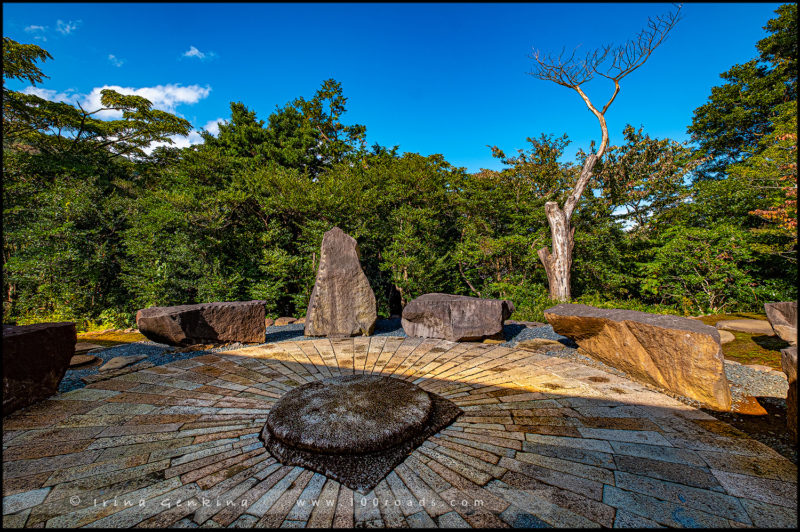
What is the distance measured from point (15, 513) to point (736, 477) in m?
4.39

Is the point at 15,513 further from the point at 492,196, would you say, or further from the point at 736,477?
the point at 492,196

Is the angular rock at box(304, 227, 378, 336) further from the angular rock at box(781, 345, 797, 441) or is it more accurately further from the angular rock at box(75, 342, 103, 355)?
the angular rock at box(781, 345, 797, 441)

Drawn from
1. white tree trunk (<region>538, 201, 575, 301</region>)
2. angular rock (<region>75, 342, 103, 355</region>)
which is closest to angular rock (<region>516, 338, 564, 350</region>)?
white tree trunk (<region>538, 201, 575, 301</region>)

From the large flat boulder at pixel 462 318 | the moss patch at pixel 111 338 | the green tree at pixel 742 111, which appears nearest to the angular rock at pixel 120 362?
the moss patch at pixel 111 338

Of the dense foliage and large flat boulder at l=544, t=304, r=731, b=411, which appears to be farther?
the dense foliage

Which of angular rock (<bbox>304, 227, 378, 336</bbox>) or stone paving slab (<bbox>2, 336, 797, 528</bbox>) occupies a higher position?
angular rock (<bbox>304, 227, 378, 336</bbox>)

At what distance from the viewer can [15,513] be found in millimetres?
1752

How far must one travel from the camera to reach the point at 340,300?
6.05 m

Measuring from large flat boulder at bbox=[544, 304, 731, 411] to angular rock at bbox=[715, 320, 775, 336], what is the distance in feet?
9.70

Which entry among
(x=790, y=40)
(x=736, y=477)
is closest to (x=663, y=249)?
(x=790, y=40)

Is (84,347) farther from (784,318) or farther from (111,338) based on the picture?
(784,318)

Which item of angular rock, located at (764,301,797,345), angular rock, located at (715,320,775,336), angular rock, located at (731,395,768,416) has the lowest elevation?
angular rock, located at (731,395,768,416)

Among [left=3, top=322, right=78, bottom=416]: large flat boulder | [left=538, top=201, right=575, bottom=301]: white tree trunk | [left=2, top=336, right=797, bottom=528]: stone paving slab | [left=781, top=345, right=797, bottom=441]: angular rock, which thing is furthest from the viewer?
[left=538, top=201, right=575, bottom=301]: white tree trunk

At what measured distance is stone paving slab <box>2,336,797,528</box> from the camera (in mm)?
1719
